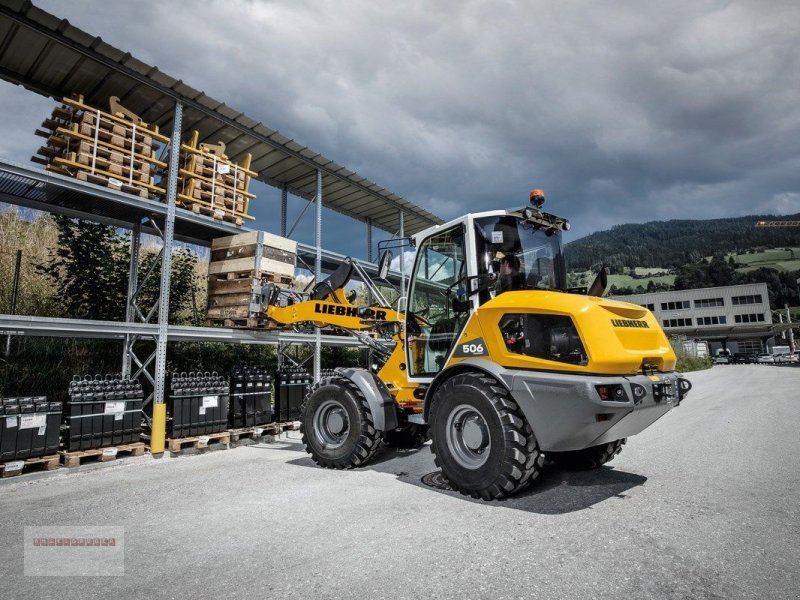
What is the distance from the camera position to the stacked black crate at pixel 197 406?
297 inches

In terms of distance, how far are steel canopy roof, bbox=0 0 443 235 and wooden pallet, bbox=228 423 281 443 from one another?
239 inches

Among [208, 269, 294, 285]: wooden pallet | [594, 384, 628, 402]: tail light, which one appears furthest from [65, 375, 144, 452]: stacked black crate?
[594, 384, 628, 402]: tail light

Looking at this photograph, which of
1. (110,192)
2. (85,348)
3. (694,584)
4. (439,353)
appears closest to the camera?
(694,584)

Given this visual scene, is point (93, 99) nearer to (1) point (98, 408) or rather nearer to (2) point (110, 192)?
(2) point (110, 192)

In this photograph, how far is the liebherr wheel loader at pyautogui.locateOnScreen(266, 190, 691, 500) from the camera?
3600 mm

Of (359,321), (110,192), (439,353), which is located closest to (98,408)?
(110,192)

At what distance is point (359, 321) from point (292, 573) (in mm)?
4157

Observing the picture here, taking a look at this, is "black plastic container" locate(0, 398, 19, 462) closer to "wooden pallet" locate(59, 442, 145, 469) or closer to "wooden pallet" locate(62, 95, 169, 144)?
"wooden pallet" locate(59, 442, 145, 469)

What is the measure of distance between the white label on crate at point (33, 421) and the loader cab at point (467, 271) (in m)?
5.18

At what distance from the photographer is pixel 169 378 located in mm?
8445

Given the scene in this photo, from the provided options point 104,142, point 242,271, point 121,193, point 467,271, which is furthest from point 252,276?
point 467,271

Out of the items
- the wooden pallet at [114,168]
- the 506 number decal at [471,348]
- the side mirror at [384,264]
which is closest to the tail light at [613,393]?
the 506 number decal at [471,348]

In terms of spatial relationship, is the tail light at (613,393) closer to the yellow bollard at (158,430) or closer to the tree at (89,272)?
the yellow bollard at (158,430)

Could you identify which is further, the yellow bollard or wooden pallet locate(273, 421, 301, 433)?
wooden pallet locate(273, 421, 301, 433)
